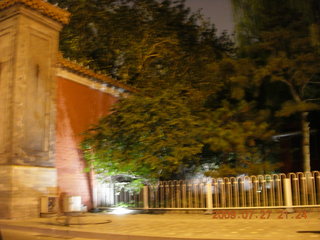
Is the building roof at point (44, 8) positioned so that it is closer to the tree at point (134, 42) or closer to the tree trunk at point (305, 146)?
the tree at point (134, 42)

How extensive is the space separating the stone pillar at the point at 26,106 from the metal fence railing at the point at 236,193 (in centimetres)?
376

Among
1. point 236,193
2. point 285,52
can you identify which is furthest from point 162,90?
point 236,193

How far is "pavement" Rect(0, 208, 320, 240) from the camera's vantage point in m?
8.31

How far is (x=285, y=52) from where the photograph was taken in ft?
47.3

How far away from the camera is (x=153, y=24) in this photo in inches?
874

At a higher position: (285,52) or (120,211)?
(285,52)

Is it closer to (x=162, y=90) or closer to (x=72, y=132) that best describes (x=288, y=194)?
(x=162, y=90)

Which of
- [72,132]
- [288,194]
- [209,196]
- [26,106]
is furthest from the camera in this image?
[72,132]

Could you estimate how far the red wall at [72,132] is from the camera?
48.0 ft

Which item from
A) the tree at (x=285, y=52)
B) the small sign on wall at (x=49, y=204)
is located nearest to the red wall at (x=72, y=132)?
the small sign on wall at (x=49, y=204)

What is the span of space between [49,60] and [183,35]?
10.7 metres

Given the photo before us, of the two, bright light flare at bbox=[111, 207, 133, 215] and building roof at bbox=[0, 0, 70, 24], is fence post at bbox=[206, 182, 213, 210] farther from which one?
building roof at bbox=[0, 0, 70, 24]
